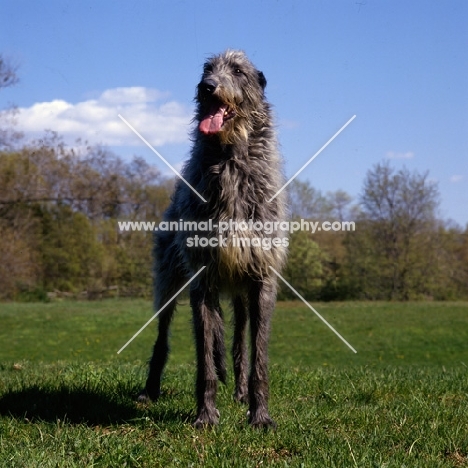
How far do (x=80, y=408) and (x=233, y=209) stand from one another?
221 centimetres

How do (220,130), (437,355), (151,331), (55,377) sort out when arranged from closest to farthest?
(220,130) < (55,377) < (437,355) < (151,331)

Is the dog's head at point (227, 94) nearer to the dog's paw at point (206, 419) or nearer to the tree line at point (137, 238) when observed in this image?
the dog's paw at point (206, 419)

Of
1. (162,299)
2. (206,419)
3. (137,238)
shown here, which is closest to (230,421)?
(206,419)

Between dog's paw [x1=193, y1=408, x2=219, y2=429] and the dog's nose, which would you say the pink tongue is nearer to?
the dog's nose

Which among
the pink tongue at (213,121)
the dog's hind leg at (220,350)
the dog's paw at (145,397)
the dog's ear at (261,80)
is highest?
the dog's ear at (261,80)

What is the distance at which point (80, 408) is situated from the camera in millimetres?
5723

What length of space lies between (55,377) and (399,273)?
108ft

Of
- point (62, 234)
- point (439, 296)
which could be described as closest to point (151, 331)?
point (62, 234)

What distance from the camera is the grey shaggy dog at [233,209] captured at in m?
5.09

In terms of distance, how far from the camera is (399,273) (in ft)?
125

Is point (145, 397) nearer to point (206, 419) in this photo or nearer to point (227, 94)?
point (206, 419)

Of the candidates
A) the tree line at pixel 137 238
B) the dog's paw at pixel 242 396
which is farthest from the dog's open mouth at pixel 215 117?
the tree line at pixel 137 238

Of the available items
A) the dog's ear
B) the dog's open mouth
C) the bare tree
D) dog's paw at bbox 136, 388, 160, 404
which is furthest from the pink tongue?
the bare tree

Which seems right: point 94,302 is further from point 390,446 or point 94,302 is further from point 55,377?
point 390,446
